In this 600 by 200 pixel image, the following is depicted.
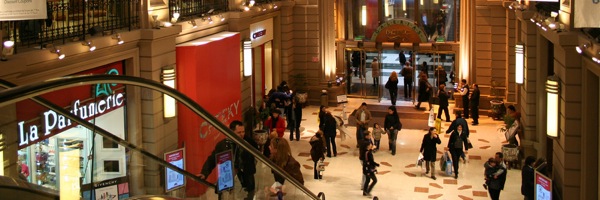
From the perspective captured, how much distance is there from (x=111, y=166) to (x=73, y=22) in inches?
162

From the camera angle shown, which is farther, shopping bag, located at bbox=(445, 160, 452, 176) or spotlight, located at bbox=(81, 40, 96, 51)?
shopping bag, located at bbox=(445, 160, 452, 176)

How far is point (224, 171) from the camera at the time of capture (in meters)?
10.6

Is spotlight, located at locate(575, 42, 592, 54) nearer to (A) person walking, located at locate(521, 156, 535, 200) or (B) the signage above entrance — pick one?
(A) person walking, located at locate(521, 156, 535, 200)

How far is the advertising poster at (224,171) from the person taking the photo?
10469 millimetres

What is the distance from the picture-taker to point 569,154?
1190 cm

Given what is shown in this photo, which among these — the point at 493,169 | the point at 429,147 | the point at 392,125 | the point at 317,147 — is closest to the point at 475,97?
the point at 392,125

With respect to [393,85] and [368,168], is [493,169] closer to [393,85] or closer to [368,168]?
[368,168]

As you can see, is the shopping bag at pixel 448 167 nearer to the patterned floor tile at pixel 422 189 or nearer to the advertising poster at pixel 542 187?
the patterned floor tile at pixel 422 189

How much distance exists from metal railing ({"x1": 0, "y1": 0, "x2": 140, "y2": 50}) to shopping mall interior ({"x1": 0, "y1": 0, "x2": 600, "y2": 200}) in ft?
0.10

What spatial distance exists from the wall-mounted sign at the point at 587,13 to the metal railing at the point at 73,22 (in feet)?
21.7

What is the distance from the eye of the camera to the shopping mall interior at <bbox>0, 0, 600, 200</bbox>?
26.4 feet

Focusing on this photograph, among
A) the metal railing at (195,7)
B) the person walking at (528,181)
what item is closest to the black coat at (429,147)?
the person walking at (528,181)

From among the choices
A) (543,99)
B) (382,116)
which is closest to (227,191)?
(543,99)

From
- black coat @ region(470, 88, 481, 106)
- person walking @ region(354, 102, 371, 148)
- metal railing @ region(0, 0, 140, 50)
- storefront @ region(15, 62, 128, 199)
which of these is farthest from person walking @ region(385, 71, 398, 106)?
storefront @ region(15, 62, 128, 199)
